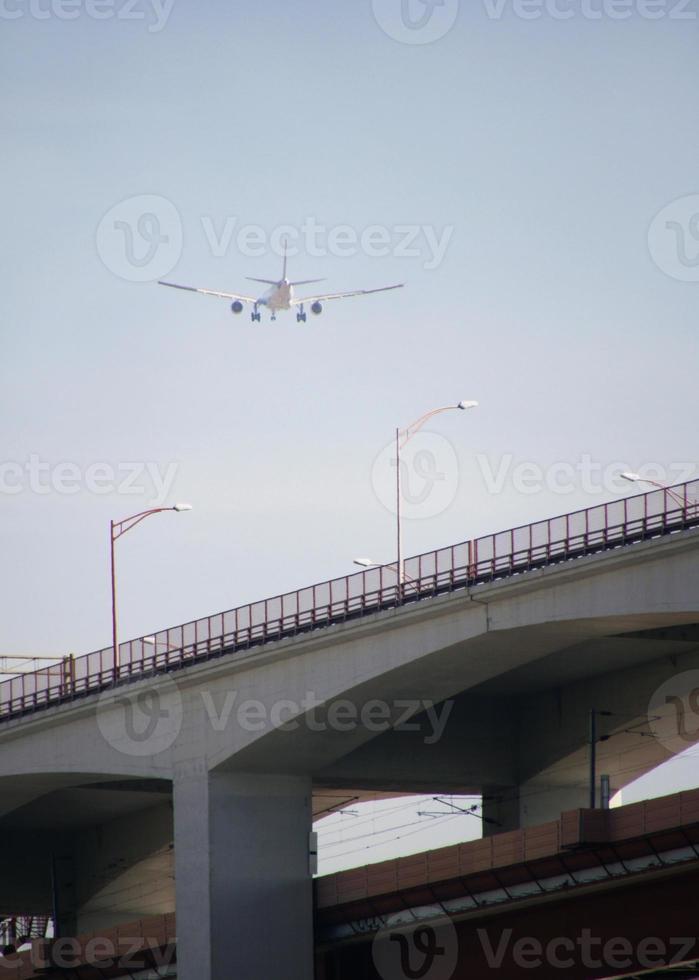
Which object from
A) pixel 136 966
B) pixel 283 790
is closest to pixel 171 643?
pixel 283 790

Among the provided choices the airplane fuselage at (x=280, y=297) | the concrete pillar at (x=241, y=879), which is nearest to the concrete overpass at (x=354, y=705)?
the concrete pillar at (x=241, y=879)

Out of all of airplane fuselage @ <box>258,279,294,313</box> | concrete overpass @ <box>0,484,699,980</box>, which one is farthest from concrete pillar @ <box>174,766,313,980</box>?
airplane fuselage @ <box>258,279,294,313</box>

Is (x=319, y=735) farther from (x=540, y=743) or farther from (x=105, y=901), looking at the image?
(x=105, y=901)

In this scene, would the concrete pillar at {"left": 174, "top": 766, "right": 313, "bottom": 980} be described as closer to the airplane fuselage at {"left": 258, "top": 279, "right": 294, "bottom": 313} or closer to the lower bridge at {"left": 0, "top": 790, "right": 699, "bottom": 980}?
the lower bridge at {"left": 0, "top": 790, "right": 699, "bottom": 980}

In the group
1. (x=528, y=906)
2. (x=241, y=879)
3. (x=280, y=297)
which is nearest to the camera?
(x=528, y=906)

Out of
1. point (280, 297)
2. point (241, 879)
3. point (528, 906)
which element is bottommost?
point (528, 906)

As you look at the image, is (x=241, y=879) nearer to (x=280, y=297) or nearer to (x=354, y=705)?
(x=354, y=705)

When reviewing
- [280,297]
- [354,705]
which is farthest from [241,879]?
[280,297]

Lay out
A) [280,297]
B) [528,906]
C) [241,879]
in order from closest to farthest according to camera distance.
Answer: [528,906] < [241,879] < [280,297]
